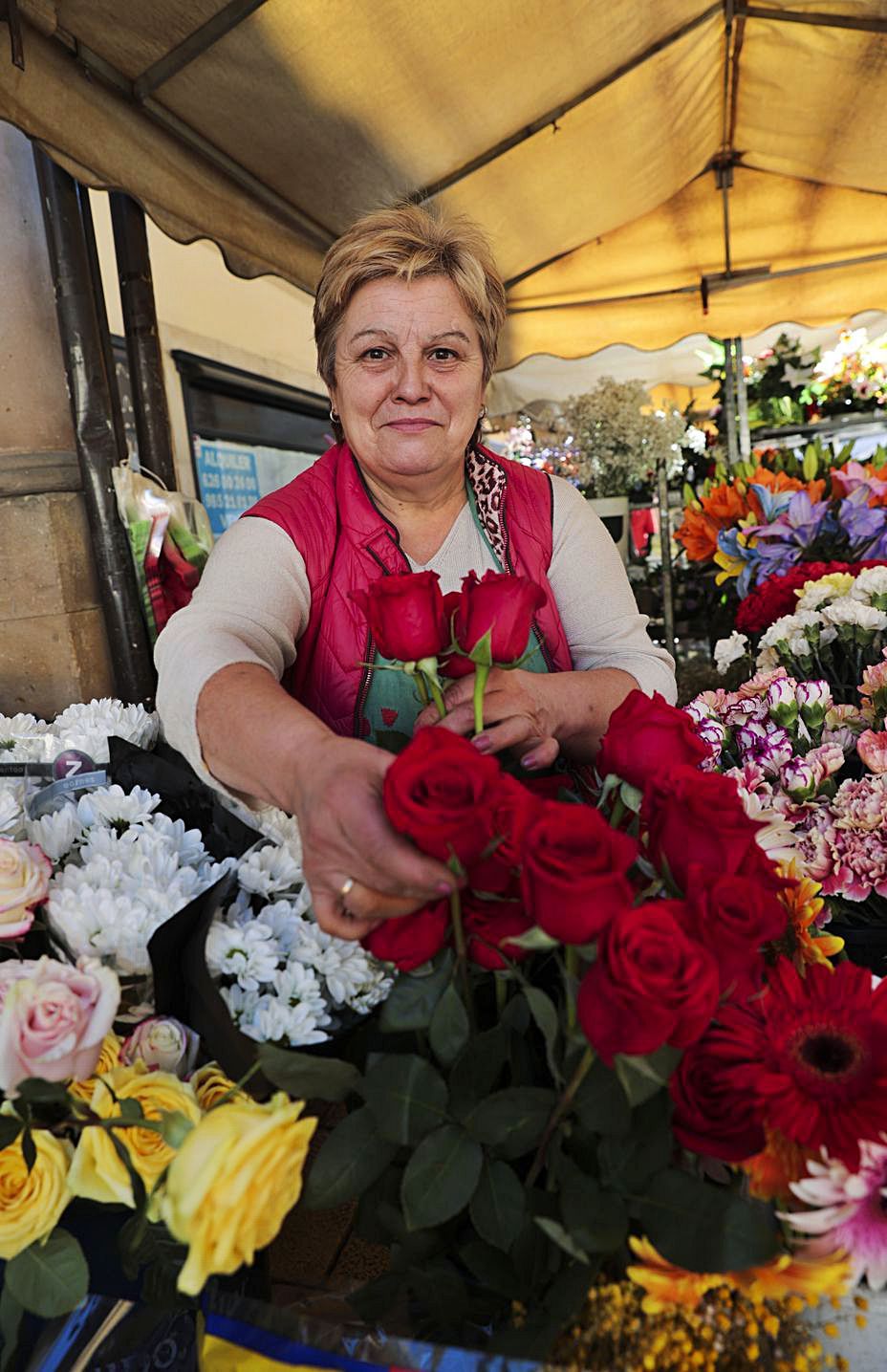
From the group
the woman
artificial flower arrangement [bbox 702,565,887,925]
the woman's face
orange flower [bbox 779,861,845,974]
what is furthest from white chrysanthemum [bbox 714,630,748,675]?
orange flower [bbox 779,861,845,974]

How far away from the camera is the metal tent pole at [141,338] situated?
2205 millimetres

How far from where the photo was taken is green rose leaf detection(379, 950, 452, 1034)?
0.64 m

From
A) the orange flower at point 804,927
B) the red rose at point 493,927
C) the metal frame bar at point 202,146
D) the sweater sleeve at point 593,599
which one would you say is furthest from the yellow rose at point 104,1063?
the metal frame bar at point 202,146

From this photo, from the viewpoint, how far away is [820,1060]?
24.5 inches

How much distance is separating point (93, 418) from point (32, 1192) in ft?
5.16

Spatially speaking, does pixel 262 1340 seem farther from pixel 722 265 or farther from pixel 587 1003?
pixel 722 265

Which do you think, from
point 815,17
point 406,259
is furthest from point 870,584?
point 815,17

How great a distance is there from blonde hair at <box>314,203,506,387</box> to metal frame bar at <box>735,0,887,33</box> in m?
2.79

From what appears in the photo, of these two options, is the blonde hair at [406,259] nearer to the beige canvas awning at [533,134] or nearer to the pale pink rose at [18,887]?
the beige canvas awning at [533,134]

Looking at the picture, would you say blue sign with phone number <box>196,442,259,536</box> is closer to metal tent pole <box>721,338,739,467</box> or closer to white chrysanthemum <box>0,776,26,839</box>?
metal tent pole <box>721,338,739,467</box>

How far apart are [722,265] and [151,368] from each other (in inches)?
166

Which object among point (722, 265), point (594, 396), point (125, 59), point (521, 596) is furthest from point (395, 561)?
point (722, 265)

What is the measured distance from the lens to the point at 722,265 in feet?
17.7

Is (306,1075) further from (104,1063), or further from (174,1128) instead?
(104,1063)
